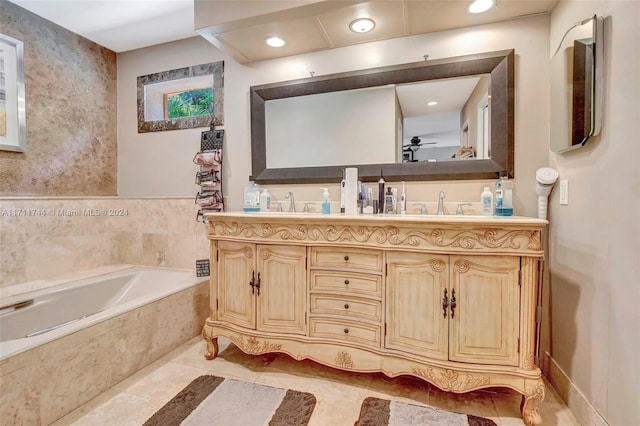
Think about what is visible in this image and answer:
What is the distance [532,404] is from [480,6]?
7.02 feet

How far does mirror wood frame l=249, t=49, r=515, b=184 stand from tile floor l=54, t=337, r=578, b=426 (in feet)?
4.24

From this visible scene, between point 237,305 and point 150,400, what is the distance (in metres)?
0.65

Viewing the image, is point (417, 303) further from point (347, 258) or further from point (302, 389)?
point (302, 389)

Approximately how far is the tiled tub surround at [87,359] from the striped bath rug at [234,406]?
437 millimetres

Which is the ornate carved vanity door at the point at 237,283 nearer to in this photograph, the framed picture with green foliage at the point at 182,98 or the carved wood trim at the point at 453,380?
the carved wood trim at the point at 453,380

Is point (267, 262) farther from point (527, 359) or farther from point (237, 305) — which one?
point (527, 359)

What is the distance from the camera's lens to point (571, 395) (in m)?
1.54

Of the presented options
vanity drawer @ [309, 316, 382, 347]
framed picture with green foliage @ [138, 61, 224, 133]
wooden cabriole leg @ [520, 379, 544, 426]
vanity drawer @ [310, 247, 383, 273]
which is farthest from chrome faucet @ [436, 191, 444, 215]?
framed picture with green foliage @ [138, 61, 224, 133]

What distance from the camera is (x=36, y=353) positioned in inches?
54.7

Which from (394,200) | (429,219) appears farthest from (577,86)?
(394,200)

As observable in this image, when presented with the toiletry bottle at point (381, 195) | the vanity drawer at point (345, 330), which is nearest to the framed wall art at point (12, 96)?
the vanity drawer at point (345, 330)

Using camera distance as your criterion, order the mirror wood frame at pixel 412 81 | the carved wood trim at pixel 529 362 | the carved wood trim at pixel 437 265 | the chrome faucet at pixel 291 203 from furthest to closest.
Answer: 1. the chrome faucet at pixel 291 203
2. the mirror wood frame at pixel 412 81
3. the carved wood trim at pixel 437 265
4. the carved wood trim at pixel 529 362

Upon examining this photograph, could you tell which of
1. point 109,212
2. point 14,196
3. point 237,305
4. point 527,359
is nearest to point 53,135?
point 14,196

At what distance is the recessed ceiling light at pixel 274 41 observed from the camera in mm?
2096
